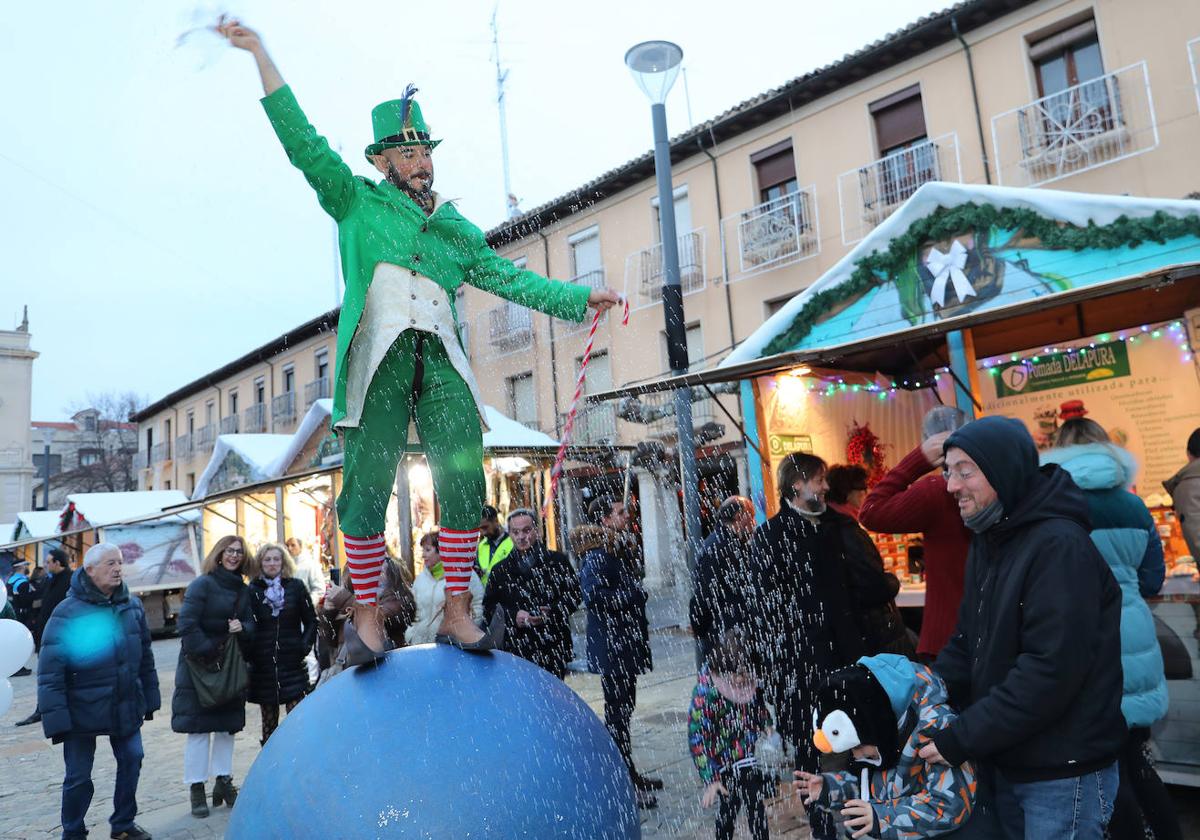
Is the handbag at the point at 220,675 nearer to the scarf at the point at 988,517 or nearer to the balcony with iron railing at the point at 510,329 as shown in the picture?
the scarf at the point at 988,517

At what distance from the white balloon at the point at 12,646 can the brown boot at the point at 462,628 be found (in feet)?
14.8

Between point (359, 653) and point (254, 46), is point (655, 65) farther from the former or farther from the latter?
point (359, 653)

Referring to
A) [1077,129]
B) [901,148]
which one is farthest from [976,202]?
[901,148]

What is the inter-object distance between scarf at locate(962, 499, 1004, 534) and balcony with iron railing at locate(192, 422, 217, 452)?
40.4m

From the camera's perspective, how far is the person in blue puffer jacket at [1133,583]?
11.2ft

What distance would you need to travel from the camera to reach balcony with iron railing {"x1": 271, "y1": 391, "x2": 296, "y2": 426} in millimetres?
32281

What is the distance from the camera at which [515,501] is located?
50.6ft

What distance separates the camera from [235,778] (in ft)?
22.9

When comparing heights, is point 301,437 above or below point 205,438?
below

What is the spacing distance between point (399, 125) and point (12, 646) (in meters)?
5.13

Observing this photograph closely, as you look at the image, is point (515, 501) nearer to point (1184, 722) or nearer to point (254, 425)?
point (1184, 722)

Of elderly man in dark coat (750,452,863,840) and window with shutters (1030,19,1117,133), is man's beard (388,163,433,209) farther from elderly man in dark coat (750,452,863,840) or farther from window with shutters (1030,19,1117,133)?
window with shutters (1030,19,1117,133)

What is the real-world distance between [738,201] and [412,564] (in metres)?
11.1

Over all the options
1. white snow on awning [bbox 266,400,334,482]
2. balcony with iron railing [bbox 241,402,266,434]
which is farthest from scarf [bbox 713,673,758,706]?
balcony with iron railing [bbox 241,402,266,434]
